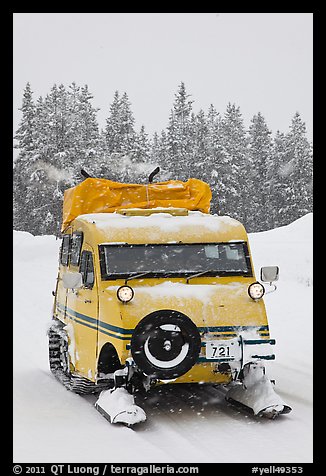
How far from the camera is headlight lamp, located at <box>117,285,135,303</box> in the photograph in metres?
8.50

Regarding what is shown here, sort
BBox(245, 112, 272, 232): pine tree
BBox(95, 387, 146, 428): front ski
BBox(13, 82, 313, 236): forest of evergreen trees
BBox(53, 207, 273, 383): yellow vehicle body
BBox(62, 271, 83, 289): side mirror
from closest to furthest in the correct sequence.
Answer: BBox(95, 387, 146, 428): front ski, BBox(53, 207, 273, 383): yellow vehicle body, BBox(62, 271, 83, 289): side mirror, BBox(13, 82, 313, 236): forest of evergreen trees, BBox(245, 112, 272, 232): pine tree

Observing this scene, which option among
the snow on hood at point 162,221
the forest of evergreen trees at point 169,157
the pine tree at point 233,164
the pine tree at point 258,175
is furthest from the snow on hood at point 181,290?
the pine tree at point 258,175

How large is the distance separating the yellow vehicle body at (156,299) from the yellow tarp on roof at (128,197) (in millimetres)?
548

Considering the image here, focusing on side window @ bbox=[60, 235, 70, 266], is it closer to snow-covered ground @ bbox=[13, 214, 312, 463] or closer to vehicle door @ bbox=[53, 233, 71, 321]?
vehicle door @ bbox=[53, 233, 71, 321]

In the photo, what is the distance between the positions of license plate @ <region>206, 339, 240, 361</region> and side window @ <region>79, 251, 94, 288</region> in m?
1.91

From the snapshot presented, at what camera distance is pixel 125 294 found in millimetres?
8508

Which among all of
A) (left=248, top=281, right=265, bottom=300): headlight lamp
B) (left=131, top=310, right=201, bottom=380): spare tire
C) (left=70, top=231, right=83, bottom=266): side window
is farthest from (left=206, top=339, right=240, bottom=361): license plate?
(left=70, top=231, right=83, bottom=266): side window

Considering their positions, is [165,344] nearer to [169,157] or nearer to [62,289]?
[62,289]

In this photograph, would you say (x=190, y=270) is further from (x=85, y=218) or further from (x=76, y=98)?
(x=76, y=98)

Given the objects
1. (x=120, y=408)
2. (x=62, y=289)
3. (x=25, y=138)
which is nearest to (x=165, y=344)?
(x=120, y=408)

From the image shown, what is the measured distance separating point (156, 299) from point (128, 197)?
317 cm

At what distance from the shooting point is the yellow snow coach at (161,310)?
27.1ft

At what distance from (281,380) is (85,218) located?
151 inches

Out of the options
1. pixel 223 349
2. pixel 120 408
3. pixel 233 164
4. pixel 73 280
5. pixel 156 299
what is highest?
pixel 233 164
